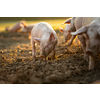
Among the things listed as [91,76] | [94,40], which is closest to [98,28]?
[94,40]

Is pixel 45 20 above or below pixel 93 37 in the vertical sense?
above

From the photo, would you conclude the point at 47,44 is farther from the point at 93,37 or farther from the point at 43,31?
the point at 93,37

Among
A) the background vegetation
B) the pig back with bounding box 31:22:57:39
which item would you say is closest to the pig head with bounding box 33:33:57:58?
the pig back with bounding box 31:22:57:39

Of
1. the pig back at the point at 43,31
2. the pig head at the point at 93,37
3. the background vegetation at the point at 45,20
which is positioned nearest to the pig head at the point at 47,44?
the pig back at the point at 43,31

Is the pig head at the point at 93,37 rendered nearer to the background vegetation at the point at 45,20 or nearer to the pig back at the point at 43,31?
the pig back at the point at 43,31

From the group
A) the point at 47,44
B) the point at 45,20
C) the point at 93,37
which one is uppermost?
the point at 45,20

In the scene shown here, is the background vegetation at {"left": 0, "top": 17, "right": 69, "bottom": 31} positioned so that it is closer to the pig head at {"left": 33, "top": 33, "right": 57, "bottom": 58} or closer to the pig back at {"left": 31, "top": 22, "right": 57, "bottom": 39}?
the pig back at {"left": 31, "top": 22, "right": 57, "bottom": 39}

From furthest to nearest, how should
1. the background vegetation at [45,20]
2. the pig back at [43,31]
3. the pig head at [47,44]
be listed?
the background vegetation at [45,20] → the pig back at [43,31] → the pig head at [47,44]

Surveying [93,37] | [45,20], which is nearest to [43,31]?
[93,37]

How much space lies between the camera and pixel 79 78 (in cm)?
316

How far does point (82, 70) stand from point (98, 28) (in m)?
1.19

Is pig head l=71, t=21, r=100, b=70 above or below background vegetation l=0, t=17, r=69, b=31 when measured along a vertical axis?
below

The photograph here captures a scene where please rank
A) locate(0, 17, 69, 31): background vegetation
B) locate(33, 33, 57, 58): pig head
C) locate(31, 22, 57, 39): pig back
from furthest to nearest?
locate(0, 17, 69, 31): background vegetation → locate(31, 22, 57, 39): pig back → locate(33, 33, 57, 58): pig head
